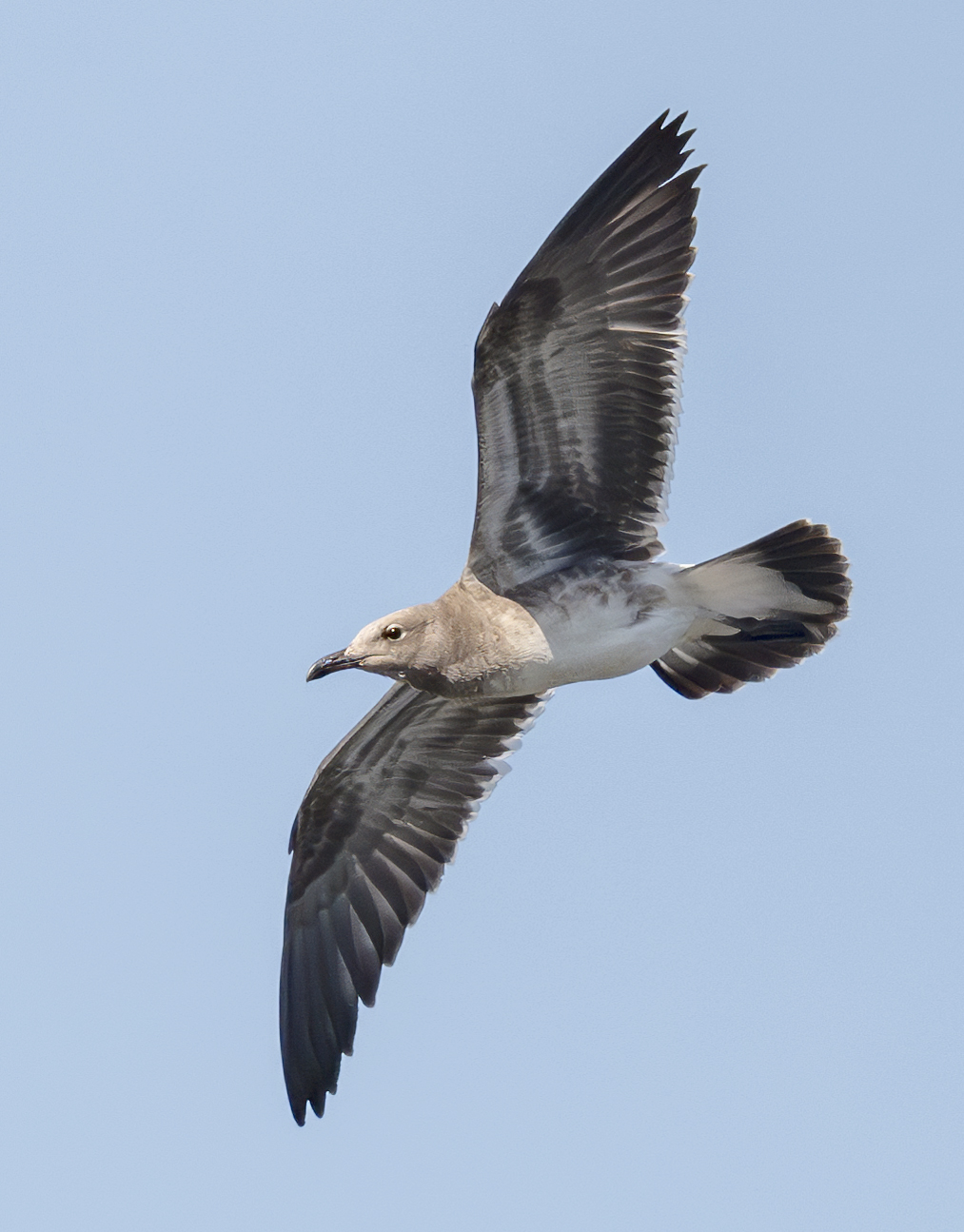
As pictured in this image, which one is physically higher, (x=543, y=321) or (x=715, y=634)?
(x=543, y=321)

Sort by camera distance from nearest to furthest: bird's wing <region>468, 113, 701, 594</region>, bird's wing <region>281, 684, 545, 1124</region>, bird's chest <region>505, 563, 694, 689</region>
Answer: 1. bird's wing <region>468, 113, 701, 594</region>
2. bird's chest <region>505, 563, 694, 689</region>
3. bird's wing <region>281, 684, 545, 1124</region>

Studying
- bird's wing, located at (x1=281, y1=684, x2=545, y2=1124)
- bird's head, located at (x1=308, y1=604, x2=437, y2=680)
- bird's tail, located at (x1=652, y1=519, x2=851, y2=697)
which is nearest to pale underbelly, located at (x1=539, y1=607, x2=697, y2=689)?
bird's tail, located at (x1=652, y1=519, x2=851, y2=697)

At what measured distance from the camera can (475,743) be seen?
31.3 feet

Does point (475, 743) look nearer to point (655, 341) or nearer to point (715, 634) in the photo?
point (715, 634)

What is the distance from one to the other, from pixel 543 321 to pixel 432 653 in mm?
1566

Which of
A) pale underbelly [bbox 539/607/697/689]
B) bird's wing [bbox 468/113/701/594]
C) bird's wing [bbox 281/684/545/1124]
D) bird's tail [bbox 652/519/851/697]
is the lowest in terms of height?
bird's wing [bbox 281/684/545/1124]

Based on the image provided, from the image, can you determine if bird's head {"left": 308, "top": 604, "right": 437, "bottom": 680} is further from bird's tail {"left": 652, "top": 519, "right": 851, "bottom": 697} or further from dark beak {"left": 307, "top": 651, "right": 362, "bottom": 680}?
bird's tail {"left": 652, "top": 519, "right": 851, "bottom": 697}

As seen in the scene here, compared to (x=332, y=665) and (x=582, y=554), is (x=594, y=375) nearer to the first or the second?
(x=582, y=554)

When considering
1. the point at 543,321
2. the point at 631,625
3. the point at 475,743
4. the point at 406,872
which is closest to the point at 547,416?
the point at 543,321

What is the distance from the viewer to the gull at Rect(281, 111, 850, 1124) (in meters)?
8.00

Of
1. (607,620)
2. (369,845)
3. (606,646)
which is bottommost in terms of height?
(369,845)

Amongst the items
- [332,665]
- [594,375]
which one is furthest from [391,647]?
[594,375]

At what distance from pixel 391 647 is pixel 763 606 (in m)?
1.75

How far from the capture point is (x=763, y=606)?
28.2ft
